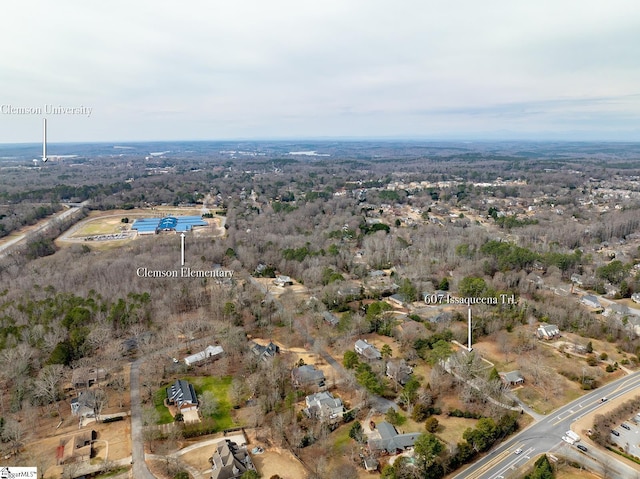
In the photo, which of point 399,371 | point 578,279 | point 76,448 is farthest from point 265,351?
point 578,279

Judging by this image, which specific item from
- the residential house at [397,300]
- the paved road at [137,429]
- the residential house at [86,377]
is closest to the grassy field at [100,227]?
the residential house at [86,377]

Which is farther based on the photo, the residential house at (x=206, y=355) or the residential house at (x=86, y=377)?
the residential house at (x=206, y=355)

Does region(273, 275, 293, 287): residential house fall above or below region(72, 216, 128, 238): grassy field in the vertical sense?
below

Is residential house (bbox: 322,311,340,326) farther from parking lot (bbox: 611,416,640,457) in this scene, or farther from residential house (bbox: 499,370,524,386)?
parking lot (bbox: 611,416,640,457)

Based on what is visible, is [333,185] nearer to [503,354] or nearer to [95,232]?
[95,232]

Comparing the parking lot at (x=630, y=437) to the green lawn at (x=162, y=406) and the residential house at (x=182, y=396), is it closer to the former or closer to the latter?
the residential house at (x=182, y=396)

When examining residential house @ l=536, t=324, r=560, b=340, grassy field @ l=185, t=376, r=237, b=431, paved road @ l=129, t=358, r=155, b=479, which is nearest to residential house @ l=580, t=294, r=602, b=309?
residential house @ l=536, t=324, r=560, b=340
